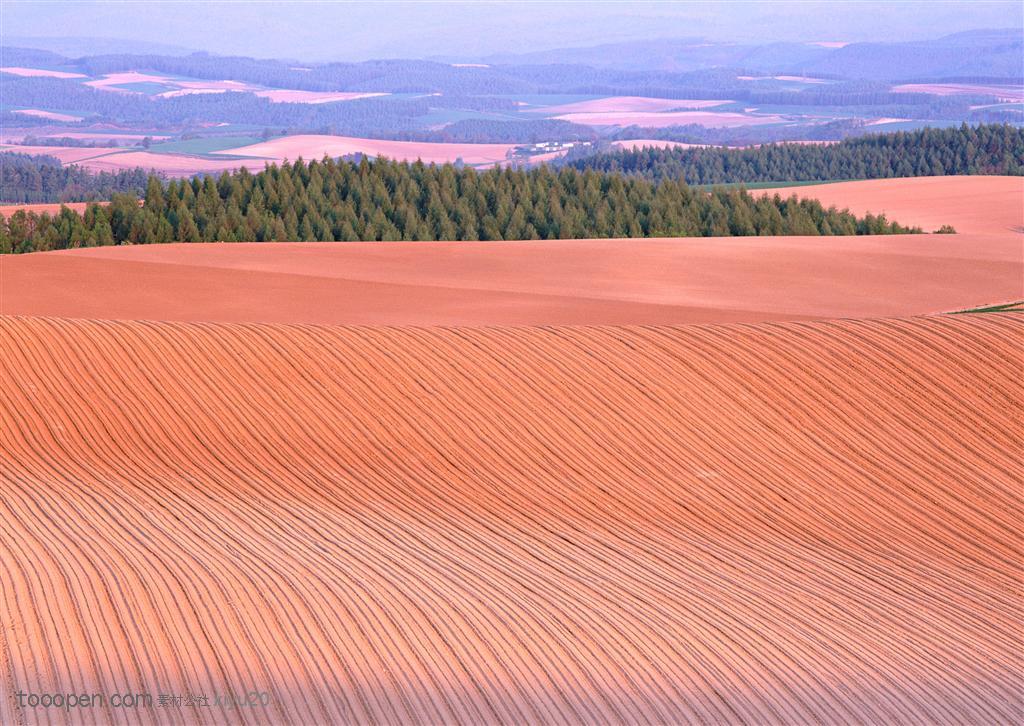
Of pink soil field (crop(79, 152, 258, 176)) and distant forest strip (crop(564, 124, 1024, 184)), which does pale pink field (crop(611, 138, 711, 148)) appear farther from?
pink soil field (crop(79, 152, 258, 176))

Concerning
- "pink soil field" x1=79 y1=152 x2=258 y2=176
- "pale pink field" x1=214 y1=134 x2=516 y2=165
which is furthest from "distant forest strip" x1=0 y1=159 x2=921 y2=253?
"pale pink field" x1=214 y1=134 x2=516 y2=165

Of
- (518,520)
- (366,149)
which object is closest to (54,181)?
(366,149)

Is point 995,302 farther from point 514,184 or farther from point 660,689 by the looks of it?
point 514,184

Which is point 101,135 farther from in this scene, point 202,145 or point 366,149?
point 366,149

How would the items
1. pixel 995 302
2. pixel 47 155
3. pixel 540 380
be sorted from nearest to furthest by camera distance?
pixel 540 380, pixel 995 302, pixel 47 155

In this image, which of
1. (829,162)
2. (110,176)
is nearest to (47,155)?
(110,176)
